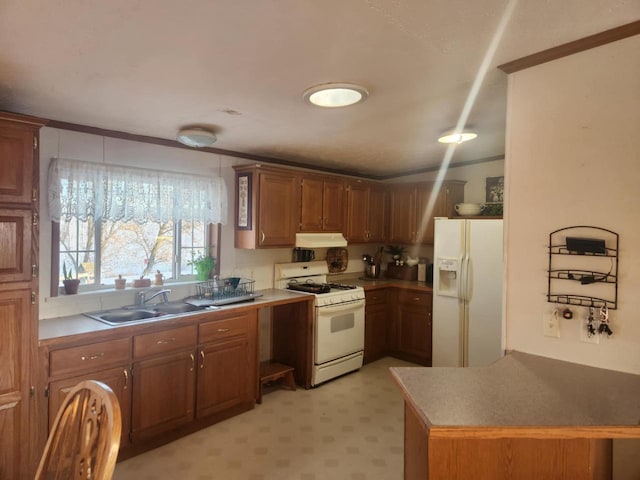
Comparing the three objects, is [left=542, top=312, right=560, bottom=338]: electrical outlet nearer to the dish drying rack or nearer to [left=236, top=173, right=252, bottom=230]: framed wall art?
the dish drying rack

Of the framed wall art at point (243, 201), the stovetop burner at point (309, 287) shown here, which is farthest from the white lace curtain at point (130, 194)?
the stovetop burner at point (309, 287)

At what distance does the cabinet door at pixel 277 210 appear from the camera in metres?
3.73

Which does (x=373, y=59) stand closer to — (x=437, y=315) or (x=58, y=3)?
(x=58, y=3)

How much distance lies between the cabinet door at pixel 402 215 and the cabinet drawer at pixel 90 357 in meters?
3.44

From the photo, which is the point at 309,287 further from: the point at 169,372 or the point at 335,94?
the point at 335,94

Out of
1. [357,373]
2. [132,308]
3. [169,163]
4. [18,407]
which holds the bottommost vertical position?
[357,373]

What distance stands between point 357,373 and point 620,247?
3135mm

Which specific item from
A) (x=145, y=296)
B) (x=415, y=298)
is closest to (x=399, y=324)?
(x=415, y=298)

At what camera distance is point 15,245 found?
2.08m

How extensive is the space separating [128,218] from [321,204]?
1.99 metres

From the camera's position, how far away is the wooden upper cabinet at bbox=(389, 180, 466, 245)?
460cm

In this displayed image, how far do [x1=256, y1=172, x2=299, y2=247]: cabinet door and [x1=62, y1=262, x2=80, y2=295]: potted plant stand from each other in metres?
1.53

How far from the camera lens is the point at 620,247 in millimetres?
1608

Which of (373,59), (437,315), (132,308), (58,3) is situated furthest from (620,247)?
(132,308)
